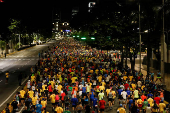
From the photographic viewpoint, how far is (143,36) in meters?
35.4

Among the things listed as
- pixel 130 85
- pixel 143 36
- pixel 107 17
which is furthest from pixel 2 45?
pixel 130 85

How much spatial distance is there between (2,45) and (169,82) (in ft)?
180

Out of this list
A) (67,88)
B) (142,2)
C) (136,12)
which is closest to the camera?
(67,88)

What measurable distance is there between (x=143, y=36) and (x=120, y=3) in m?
5.68

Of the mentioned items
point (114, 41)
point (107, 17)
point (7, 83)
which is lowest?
point (7, 83)

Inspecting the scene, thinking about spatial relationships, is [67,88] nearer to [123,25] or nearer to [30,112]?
[30,112]

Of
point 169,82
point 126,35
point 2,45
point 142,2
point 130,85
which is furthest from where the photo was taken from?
point 2,45

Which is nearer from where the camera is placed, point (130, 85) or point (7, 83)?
point (130, 85)

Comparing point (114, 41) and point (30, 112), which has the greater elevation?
point (114, 41)

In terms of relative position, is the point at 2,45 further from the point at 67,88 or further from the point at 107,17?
the point at 67,88

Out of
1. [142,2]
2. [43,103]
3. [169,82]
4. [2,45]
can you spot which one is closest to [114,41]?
[142,2]

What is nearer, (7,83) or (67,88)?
(67,88)

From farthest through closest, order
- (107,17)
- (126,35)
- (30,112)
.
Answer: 1. (107,17)
2. (126,35)
3. (30,112)

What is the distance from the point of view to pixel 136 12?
33969 millimetres
